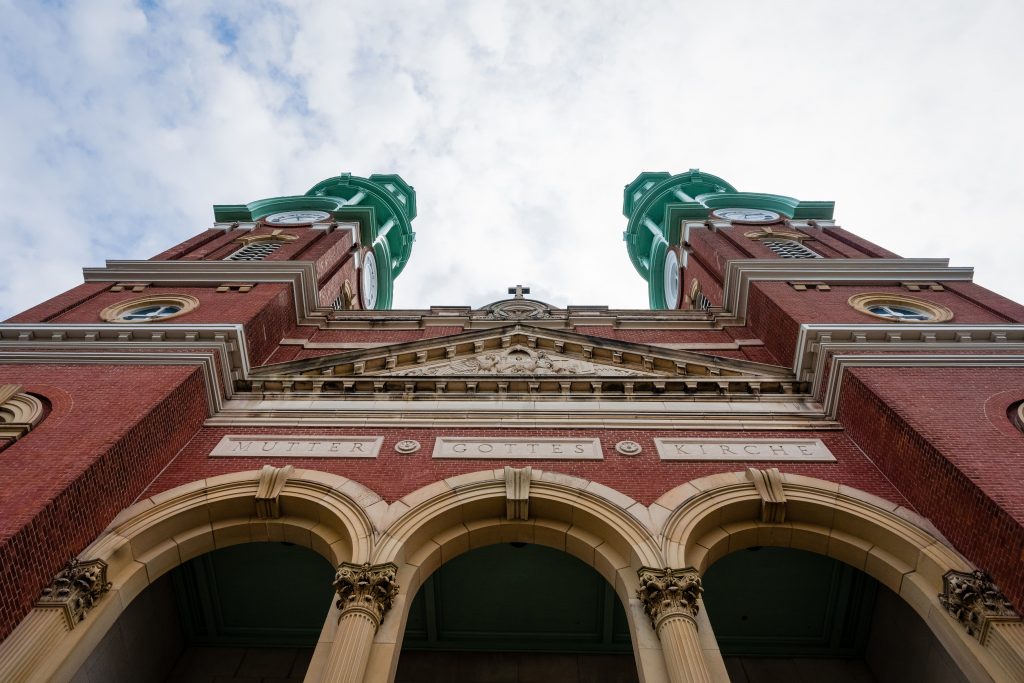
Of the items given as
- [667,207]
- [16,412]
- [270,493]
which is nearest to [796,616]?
[270,493]

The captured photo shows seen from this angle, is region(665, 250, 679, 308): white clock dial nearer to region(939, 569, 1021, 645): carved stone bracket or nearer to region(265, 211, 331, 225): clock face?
region(265, 211, 331, 225): clock face

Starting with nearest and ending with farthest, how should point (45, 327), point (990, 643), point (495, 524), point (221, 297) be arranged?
1. point (990, 643)
2. point (495, 524)
3. point (45, 327)
4. point (221, 297)

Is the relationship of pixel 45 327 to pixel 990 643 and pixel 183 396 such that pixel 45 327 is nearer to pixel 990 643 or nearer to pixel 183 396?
pixel 183 396

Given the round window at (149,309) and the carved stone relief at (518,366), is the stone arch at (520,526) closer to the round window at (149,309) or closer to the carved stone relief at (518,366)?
the carved stone relief at (518,366)

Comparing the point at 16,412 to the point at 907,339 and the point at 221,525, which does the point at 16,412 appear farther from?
the point at 907,339

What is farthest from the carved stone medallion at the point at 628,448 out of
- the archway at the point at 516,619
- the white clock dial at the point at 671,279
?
the white clock dial at the point at 671,279

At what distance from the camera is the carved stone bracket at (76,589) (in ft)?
27.3

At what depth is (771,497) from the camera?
1019 centimetres

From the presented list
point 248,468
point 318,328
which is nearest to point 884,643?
point 248,468

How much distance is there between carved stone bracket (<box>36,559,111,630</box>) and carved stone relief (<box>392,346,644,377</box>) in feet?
21.1

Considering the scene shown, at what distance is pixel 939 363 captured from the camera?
12.5 metres

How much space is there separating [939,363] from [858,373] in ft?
5.37

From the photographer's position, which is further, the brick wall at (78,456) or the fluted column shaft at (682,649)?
the brick wall at (78,456)

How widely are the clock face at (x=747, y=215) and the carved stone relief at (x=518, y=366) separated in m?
14.8
